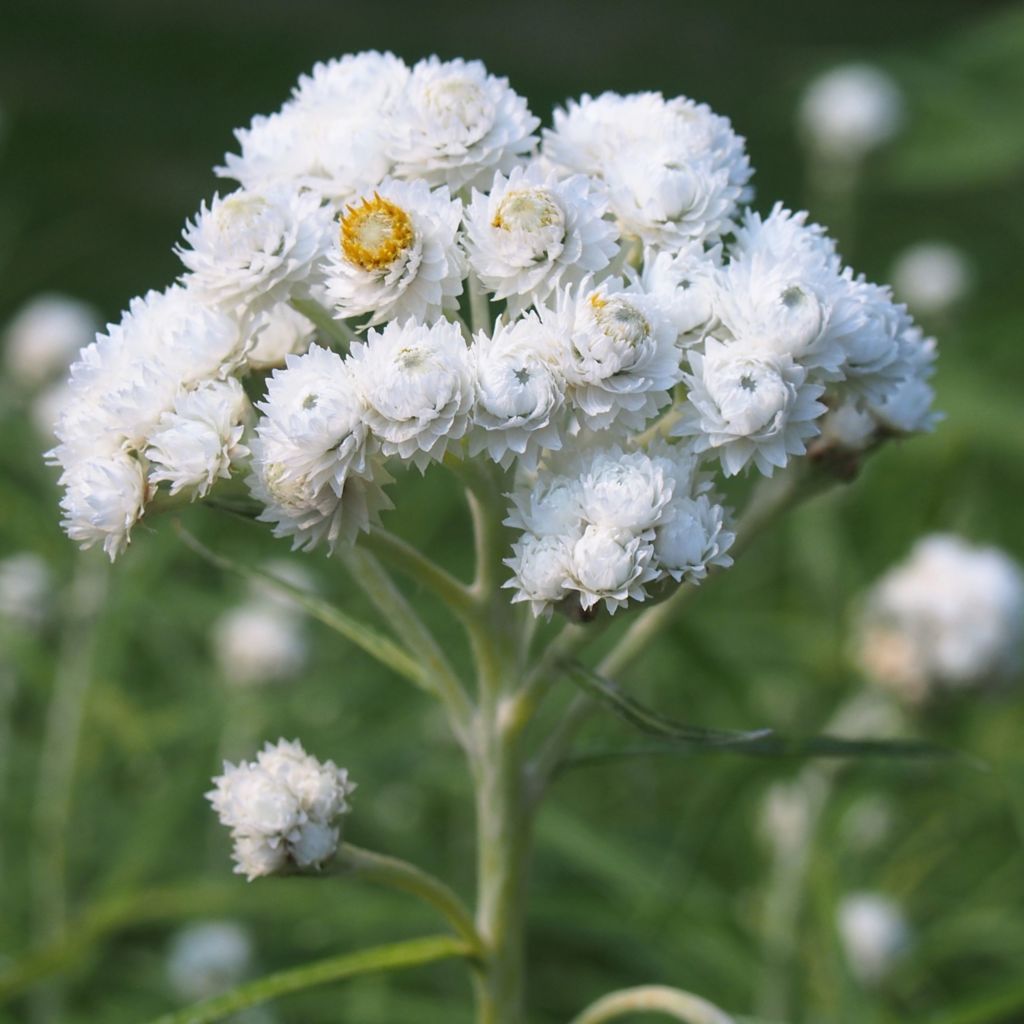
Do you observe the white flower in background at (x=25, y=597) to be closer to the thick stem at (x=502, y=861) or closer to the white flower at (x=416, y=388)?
the thick stem at (x=502, y=861)

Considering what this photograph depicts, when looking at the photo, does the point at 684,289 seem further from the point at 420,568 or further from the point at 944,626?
the point at 944,626

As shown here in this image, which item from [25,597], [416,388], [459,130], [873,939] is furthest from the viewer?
[25,597]

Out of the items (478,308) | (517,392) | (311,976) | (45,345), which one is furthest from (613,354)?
(45,345)

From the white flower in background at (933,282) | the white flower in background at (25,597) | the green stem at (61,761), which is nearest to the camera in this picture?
the green stem at (61,761)

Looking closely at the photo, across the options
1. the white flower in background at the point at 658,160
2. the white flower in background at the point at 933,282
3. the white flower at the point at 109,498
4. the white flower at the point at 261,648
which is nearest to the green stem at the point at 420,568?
the white flower at the point at 109,498

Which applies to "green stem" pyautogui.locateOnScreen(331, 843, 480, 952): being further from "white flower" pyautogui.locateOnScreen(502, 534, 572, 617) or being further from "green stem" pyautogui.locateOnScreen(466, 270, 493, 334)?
"green stem" pyautogui.locateOnScreen(466, 270, 493, 334)

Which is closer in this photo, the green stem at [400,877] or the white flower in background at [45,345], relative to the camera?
the green stem at [400,877]
